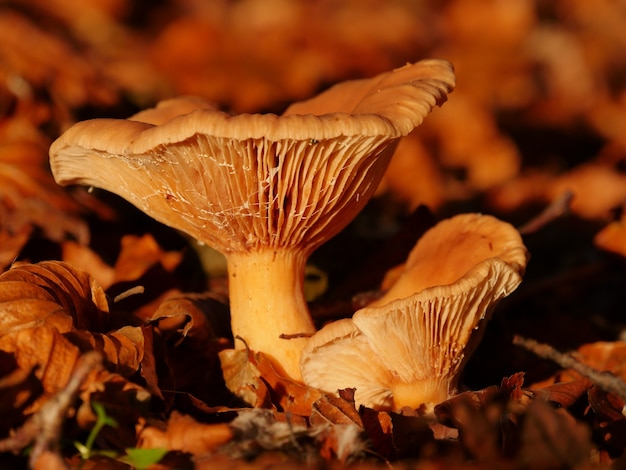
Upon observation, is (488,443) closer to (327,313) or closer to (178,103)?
(327,313)

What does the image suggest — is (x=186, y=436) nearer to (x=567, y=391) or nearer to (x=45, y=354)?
(x=45, y=354)

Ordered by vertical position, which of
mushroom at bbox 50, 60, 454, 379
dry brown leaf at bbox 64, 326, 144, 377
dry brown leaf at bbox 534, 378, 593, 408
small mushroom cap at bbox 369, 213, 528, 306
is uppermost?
mushroom at bbox 50, 60, 454, 379

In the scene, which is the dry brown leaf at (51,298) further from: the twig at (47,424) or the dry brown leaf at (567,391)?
the dry brown leaf at (567,391)

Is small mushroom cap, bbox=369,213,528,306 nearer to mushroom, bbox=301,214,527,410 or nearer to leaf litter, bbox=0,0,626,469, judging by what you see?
mushroom, bbox=301,214,527,410

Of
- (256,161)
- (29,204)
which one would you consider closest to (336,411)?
(256,161)

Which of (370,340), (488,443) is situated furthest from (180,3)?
(488,443)

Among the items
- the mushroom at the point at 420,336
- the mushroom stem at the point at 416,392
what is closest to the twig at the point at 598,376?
the mushroom at the point at 420,336

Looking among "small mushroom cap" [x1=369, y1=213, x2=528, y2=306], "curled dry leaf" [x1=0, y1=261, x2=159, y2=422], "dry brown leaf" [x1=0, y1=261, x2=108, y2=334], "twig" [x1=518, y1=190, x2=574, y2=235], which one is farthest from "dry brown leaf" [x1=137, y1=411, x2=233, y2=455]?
"twig" [x1=518, y1=190, x2=574, y2=235]

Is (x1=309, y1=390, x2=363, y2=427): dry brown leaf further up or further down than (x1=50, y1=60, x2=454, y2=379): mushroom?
further down
